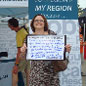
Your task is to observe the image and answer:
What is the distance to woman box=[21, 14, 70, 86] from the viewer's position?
4281 millimetres

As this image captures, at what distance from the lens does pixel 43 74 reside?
430 centimetres

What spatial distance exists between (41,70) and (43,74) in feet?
0.21

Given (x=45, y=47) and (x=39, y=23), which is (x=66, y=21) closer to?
(x=45, y=47)

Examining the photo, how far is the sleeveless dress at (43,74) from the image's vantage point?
428cm

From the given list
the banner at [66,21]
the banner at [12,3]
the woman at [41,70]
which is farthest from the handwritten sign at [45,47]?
the banner at [12,3]

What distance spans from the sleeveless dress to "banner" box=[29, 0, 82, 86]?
5.38 ft

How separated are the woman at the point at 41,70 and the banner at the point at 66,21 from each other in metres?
1.53

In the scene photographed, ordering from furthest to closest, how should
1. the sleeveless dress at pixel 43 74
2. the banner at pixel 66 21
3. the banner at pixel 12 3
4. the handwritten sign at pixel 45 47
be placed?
1. the banner at pixel 12 3
2. the banner at pixel 66 21
3. the handwritten sign at pixel 45 47
4. the sleeveless dress at pixel 43 74

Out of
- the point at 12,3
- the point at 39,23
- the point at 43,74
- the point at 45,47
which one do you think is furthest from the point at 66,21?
the point at 43,74

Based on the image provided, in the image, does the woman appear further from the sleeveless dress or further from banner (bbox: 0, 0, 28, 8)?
banner (bbox: 0, 0, 28, 8)

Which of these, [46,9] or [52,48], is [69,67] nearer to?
[46,9]

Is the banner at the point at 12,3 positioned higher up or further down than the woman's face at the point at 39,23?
higher up

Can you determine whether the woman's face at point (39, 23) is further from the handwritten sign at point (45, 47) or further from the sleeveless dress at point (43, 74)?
the sleeveless dress at point (43, 74)

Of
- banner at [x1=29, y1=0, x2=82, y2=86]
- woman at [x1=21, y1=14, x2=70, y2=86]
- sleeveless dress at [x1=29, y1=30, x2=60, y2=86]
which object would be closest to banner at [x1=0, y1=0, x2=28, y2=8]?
banner at [x1=29, y1=0, x2=82, y2=86]
